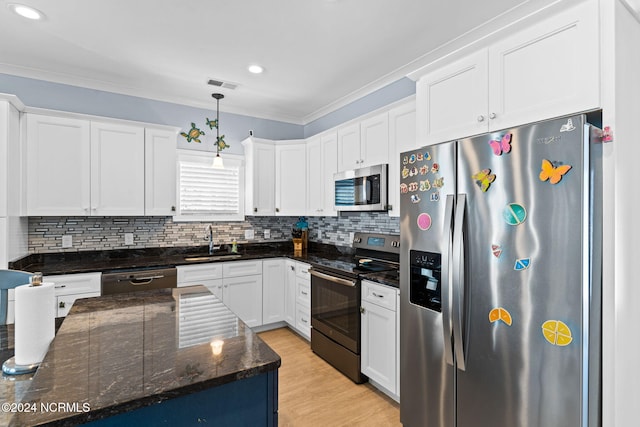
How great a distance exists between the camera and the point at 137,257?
3625 mm

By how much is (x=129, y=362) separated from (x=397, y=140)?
235 centimetres

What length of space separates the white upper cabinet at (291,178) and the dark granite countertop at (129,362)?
2527 millimetres

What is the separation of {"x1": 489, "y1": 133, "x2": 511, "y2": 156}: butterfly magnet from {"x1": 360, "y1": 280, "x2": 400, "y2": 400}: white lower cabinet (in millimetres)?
1166

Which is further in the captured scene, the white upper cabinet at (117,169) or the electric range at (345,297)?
the white upper cabinet at (117,169)

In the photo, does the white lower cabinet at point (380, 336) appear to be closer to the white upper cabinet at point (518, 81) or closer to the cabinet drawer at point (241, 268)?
the white upper cabinet at point (518, 81)

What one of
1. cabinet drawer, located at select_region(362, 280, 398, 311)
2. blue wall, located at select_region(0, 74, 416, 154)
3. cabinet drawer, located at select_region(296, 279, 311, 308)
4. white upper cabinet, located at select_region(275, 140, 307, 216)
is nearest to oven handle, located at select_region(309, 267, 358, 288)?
cabinet drawer, located at select_region(362, 280, 398, 311)

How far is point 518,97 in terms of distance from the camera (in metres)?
1.63

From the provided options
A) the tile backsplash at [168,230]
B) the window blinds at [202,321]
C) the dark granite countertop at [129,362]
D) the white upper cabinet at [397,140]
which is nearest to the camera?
the dark granite countertop at [129,362]

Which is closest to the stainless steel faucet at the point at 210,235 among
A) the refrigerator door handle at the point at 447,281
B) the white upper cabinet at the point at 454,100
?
the white upper cabinet at the point at 454,100

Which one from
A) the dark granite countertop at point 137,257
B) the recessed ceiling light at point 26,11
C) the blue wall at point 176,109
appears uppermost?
the recessed ceiling light at point 26,11

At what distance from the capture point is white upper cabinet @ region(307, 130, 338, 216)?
3.57 meters

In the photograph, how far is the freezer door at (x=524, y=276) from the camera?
1331 mm

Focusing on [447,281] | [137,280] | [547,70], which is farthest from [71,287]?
[547,70]

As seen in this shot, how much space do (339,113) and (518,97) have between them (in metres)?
2.65
